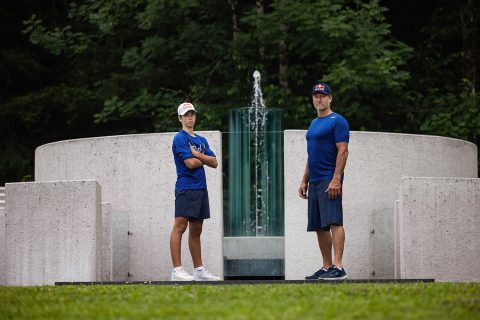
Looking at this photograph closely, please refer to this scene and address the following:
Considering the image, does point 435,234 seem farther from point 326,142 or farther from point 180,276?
point 180,276

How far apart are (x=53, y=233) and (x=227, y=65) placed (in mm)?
12088

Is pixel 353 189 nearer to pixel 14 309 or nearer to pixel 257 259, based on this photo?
pixel 257 259

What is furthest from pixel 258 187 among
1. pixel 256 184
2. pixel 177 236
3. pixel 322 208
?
pixel 322 208

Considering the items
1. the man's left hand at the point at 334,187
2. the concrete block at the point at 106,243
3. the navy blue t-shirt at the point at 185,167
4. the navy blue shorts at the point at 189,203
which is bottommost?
the concrete block at the point at 106,243

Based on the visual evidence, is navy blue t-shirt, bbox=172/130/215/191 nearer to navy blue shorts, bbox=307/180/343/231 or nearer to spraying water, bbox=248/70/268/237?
navy blue shorts, bbox=307/180/343/231

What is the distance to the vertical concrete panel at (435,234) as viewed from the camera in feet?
36.4

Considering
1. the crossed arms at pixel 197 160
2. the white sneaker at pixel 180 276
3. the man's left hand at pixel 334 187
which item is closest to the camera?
the man's left hand at pixel 334 187

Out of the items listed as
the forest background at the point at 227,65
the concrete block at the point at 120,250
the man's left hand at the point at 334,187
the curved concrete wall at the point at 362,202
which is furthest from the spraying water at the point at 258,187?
the forest background at the point at 227,65

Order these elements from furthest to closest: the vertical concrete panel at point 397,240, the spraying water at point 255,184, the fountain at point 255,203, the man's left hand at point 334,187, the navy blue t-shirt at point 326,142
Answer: the spraying water at point 255,184
the fountain at point 255,203
the vertical concrete panel at point 397,240
the navy blue t-shirt at point 326,142
the man's left hand at point 334,187

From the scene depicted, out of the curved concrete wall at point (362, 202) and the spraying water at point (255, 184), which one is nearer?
the curved concrete wall at point (362, 202)

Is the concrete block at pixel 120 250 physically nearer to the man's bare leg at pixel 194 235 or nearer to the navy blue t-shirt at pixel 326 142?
the man's bare leg at pixel 194 235

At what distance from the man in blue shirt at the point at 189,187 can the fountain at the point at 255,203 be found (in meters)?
2.26

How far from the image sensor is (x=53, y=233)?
435 inches

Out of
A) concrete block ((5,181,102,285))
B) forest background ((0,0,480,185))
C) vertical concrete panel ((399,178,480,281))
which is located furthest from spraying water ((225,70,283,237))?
forest background ((0,0,480,185))
